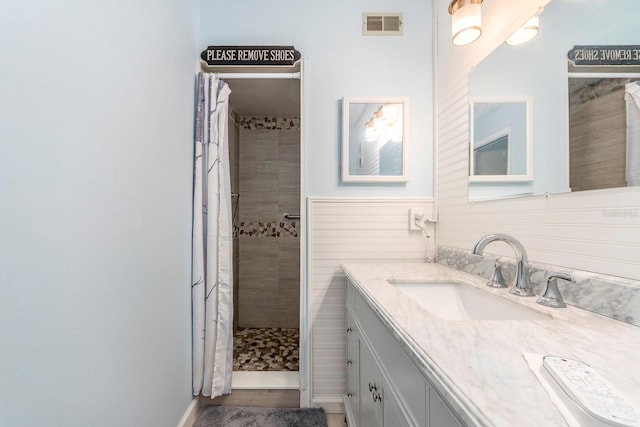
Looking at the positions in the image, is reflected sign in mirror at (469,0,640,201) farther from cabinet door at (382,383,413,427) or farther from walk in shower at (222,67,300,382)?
walk in shower at (222,67,300,382)

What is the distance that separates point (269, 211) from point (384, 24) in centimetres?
185

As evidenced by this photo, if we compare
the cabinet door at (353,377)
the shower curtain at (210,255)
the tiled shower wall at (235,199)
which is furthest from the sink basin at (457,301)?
the tiled shower wall at (235,199)

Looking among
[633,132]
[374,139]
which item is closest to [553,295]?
[633,132]

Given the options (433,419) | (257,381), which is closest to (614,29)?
(433,419)

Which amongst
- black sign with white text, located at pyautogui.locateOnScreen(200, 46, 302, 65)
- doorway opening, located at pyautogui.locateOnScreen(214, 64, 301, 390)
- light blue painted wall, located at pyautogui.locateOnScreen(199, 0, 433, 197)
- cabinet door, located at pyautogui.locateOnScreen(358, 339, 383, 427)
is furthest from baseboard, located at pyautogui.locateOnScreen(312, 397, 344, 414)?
black sign with white text, located at pyautogui.locateOnScreen(200, 46, 302, 65)

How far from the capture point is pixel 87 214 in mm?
769

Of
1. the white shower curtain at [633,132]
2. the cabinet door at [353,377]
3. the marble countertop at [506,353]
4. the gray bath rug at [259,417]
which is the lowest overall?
the gray bath rug at [259,417]

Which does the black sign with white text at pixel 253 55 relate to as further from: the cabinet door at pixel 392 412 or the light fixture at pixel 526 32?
the cabinet door at pixel 392 412

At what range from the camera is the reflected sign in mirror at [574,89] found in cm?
70

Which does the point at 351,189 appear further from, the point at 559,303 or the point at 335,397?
the point at 335,397

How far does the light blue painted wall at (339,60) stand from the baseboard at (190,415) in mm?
1337

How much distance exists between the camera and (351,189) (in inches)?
65.6

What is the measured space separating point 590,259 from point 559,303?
16 cm

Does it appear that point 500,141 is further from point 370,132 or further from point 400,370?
point 400,370
